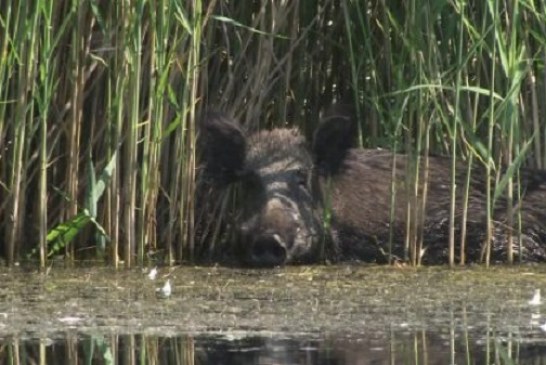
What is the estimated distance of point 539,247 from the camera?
9.43 metres

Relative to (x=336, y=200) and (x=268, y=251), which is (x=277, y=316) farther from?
(x=336, y=200)

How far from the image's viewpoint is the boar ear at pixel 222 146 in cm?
915

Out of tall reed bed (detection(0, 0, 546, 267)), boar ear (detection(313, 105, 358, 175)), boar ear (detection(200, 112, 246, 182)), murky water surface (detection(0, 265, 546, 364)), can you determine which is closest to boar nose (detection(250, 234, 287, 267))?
murky water surface (detection(0, 265, 546, 364))

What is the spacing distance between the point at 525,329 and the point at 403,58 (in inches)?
79.8

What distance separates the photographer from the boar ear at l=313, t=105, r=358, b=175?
9.35m

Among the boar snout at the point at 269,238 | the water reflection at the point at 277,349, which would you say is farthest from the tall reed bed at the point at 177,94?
the water reflection at the point at 277,349

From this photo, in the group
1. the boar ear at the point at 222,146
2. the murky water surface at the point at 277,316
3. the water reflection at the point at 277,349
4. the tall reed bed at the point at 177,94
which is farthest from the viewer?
the boar ear at the point at 222,146

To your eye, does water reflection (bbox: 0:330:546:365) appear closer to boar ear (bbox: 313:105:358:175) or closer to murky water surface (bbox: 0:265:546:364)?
murky water surface (bbox: 0:265:546:364)

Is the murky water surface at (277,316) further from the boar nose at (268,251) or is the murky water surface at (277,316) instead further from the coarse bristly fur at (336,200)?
the coarse bristly fur at (336,200)

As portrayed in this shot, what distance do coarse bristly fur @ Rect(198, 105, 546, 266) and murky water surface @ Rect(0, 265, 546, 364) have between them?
0.33 metres

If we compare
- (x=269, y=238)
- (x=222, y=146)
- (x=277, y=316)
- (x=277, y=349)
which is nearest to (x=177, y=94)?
(x=222, y=146)

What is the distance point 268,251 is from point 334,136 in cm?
96

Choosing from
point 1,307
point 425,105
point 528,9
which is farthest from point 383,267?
point 1,307

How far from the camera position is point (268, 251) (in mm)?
8750
